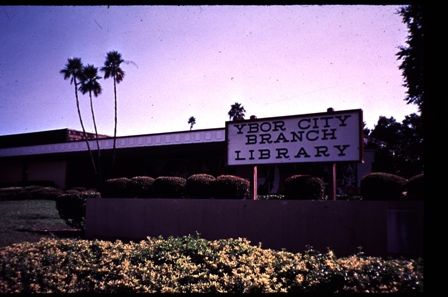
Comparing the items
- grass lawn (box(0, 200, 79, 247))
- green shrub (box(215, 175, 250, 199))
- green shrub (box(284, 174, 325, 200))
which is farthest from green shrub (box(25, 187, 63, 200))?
green shrub (box(284, 174, 325, 200))

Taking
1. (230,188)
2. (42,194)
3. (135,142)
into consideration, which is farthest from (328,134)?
(42,194)

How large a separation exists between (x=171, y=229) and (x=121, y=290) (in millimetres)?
9960

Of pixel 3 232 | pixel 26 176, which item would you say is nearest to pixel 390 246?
pixel 3 232

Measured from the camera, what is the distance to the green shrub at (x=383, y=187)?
12680mm

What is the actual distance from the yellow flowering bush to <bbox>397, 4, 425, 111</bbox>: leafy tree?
57.3 ft

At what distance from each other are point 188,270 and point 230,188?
9.13 metres

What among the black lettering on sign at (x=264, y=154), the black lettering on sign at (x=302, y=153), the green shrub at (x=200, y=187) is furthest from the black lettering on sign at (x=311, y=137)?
the green shrub at (x=200, y=187)

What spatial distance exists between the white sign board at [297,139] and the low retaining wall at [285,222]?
1.50 meters

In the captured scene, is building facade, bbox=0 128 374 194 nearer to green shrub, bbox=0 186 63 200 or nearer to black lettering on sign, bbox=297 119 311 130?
green shrub, bbox=0 186 63 200

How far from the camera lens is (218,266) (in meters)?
6.58

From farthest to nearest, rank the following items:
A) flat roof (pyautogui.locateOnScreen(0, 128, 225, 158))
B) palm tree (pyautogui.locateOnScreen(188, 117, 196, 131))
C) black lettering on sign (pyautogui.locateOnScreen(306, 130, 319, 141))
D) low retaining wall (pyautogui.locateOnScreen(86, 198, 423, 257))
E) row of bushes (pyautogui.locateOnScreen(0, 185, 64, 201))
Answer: palm tree (pyautogui.locateOnScreen(188, 117, 196, 131))
row of bushes (pyautogui.locateOnScreen(0, 185, 64, 201))
flat roof (pyautogui.locateOnScreen(0, 128, 225, 158))
black lettering on sign (pyautogui.locateOnScreen(306, 130, 319, 141))
low retaining wall (pyautogui.locateOnScreen(86, 198, 423, 257))

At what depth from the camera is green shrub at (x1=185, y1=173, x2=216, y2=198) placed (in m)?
15.9

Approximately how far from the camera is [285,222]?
12.7m

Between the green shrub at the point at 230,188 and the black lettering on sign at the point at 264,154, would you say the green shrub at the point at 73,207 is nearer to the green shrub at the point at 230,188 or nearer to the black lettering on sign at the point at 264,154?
the green shrub at the point at 230,188
